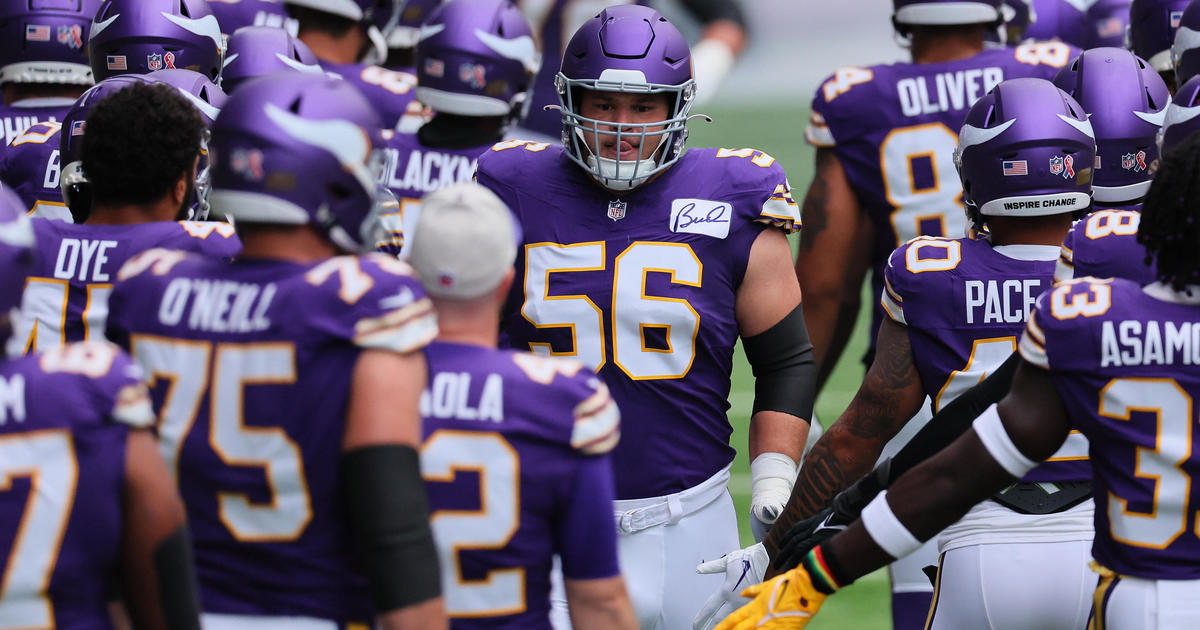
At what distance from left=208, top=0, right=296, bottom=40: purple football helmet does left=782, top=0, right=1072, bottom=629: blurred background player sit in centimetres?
266

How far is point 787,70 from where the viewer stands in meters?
21.9

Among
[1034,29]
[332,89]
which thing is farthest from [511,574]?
[1034,29]

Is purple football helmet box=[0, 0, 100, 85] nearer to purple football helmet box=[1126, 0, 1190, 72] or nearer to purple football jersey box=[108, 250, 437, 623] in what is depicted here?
purple football jersey box=[108, 250, 437, 623]

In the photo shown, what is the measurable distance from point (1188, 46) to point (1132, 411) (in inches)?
112

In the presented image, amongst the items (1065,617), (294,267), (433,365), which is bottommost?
(1065,617)

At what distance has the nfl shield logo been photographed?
4242 mm

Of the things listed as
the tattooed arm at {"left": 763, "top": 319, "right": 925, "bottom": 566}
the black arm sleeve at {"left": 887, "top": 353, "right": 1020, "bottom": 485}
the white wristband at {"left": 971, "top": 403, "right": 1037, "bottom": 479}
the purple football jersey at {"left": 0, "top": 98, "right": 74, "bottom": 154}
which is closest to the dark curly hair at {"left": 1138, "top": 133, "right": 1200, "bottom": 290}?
the white wristband at {"left": 971, "top": 403, "right": 1037, "bottom": 479}

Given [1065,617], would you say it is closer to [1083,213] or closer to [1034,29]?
[1083,213]

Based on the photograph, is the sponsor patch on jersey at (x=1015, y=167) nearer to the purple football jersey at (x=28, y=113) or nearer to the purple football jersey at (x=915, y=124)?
the purple football jersey at (x=915, y=124)

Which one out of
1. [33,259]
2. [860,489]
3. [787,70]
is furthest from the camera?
[787,70]

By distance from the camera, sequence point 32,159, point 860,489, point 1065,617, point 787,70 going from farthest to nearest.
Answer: point 787,70
point 32,159
point 1065,617
point 860,489

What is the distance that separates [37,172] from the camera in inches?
194

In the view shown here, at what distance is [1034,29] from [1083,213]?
446 cm

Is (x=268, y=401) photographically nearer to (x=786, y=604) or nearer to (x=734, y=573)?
(x=786, y=604)
